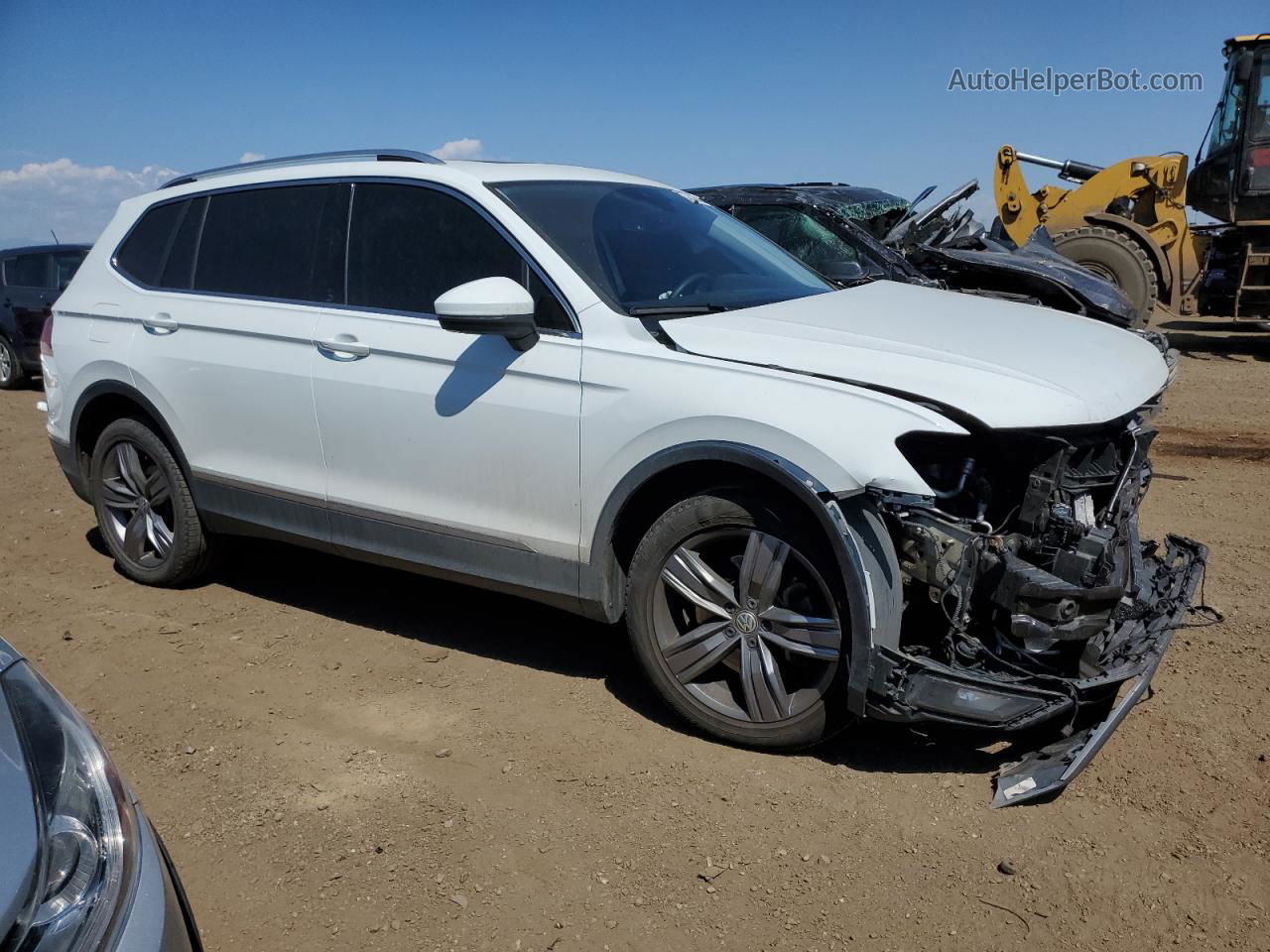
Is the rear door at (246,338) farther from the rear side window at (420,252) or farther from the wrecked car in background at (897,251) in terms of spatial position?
the wrecked car in background at (897,251)

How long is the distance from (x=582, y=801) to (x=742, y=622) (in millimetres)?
752

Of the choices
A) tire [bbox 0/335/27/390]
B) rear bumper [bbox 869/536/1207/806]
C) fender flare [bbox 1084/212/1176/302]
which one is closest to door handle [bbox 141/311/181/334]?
rear bumper [bbox 869/536/1207/806]

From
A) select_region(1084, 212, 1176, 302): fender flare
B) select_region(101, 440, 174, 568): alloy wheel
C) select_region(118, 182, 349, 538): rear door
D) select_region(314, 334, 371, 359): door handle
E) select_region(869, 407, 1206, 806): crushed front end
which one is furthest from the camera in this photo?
select_region(1084, 212, 1176, 302): fender flare

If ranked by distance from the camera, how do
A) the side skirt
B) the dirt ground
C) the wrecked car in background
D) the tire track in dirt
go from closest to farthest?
the dirt ground
the side skirt
the tire track in dirt
the wrecked car in background

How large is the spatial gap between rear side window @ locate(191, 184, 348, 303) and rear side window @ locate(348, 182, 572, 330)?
121 mm

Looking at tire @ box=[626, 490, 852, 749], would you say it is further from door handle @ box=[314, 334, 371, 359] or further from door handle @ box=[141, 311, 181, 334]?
door handle @ box=[141, 311, 181, 334]

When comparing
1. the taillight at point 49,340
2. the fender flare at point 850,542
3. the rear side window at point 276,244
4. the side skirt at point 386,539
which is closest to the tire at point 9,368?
the taillight at point 49,340

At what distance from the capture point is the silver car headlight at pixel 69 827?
1.63m

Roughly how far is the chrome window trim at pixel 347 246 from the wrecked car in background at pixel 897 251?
155 inches

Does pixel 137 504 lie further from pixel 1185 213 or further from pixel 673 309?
pixel 1185 213

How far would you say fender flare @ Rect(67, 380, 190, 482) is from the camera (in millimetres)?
4910

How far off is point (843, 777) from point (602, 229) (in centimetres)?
217

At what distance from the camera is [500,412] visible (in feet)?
12.5

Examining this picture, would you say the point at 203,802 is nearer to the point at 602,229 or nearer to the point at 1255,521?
the point at 602,229
